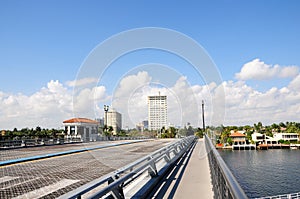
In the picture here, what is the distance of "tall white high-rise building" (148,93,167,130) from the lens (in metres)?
58.5

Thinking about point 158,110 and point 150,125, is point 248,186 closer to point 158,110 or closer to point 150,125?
point 158,110

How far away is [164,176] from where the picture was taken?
8500mm

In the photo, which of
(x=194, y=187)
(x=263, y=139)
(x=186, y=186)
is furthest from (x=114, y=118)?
(x=263, y=139)

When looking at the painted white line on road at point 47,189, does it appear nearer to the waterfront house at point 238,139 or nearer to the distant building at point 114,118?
the distant building at point 114,118

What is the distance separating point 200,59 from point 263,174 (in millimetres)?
36860

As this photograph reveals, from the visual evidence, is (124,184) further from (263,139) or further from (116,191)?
(263,139)

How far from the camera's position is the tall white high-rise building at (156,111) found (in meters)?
58.5

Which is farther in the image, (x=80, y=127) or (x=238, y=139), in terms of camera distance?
(x=238, y=139)

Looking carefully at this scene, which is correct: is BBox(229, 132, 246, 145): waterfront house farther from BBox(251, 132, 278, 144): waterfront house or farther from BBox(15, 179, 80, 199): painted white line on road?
BBox(15, 179, 80, 199): painted white line on road

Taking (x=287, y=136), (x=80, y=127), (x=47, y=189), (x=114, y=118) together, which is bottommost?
(x=287, y=136)

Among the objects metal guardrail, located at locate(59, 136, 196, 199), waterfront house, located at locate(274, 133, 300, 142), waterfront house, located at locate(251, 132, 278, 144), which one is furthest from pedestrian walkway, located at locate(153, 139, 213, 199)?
waterfront house, located at locate(274, 133, 300, 142)

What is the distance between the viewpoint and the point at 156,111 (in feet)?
232

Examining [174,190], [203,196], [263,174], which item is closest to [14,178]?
[174,190]

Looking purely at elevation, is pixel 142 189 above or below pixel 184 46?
below
